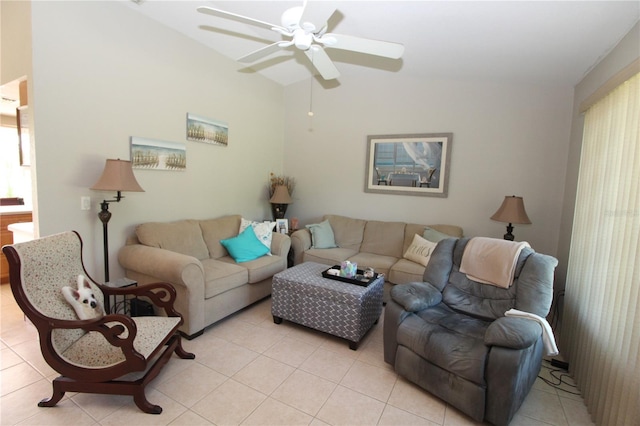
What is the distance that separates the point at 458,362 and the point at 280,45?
2525 mm

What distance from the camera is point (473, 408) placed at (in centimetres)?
180

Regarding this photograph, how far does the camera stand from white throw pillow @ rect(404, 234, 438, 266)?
11.5 ft

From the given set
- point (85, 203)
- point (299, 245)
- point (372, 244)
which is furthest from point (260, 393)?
point (372, 244)

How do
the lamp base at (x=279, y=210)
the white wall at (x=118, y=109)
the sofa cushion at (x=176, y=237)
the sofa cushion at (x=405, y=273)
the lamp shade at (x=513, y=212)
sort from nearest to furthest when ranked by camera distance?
the white wall at (x=118, y=109), the sofa cushion at (x=176, y=237), the lamp shade at (x=513, y=212), the sofa cushion at (x=405, y=273), the lamp base at (x=279, y=210)

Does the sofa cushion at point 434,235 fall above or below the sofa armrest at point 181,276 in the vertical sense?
above

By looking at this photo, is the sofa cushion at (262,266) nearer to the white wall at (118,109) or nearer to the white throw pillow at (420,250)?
the white wall at (118,109)

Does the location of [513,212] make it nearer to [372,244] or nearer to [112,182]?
[372,244]

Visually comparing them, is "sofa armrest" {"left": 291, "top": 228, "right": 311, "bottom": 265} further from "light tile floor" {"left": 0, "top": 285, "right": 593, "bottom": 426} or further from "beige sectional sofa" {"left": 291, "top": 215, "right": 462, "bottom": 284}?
"light tile floor" {"left": 0, "top": 285, "right": 593, "bottom": 426}

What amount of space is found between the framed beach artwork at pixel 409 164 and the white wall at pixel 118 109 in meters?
2.04

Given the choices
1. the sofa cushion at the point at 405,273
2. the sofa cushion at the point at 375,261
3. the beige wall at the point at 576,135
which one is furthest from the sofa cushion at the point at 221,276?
the beige wall at the point at 576,135

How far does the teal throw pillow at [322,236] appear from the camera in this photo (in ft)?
13.6

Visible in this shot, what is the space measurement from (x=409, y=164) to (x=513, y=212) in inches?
56.9

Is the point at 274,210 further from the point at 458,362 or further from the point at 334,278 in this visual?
the point at 458,362

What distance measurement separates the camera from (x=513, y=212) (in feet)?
10.4
